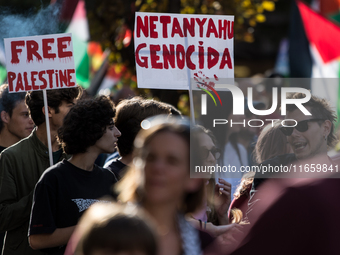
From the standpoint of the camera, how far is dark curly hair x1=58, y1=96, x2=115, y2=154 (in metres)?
2.80

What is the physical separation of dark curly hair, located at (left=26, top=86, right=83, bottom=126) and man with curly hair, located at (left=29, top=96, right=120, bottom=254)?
534 millimetres

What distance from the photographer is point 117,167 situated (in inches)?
123

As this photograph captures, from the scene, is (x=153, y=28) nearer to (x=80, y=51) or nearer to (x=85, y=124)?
(x=85, y=124)

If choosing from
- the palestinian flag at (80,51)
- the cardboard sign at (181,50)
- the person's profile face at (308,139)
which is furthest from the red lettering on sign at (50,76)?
the person's profile face at (308,139)

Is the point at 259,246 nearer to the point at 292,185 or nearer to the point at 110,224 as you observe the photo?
the point at 292,185

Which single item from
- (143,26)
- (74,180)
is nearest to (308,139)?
(74,180)

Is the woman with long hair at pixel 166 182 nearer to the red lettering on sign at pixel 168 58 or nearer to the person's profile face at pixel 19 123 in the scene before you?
the red lettering on sign at pixel 168 58

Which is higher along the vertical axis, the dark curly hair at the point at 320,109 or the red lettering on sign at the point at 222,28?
the red lettering on sign at the point at 222,28

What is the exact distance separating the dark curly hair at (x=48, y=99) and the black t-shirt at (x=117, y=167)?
1.99 ft

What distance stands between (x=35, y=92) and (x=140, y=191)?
2251 millimetres

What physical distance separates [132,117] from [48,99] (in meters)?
0.72

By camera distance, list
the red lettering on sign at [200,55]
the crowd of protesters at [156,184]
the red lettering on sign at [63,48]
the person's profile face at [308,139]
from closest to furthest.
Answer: the crowd of protesters at [156,184] < the person's profile face at [308,139] < the red lettering on sign at [200,55] < the red lettering on sign at [63,48]

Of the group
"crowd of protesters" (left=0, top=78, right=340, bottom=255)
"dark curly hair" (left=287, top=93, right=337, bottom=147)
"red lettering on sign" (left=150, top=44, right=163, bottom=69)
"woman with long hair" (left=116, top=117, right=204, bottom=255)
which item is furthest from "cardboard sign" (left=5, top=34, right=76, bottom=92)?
"woman with long hair" (left=116, top=117, right=204, bottom=255)

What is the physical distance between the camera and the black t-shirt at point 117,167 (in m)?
3.05
